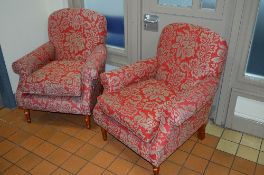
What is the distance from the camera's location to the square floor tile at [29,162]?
6.86 ft

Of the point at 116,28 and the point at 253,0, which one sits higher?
the point at 253,0

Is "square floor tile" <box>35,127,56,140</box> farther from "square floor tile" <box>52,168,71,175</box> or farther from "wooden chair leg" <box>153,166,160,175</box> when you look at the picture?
"wooden chair leg" <box>153,166,160,175</box>

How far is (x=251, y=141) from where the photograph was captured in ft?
7.67

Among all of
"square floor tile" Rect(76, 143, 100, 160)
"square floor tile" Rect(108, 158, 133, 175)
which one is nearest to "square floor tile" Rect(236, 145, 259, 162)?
"square floor tile" Rect(108, 158, 133, 175)

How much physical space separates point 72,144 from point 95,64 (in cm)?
70

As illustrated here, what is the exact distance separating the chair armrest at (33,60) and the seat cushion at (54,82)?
6 centimetres

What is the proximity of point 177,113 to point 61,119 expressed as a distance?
1.36m

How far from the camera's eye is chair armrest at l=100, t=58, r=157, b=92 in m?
2.08

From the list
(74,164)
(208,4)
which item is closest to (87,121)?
(74,164)

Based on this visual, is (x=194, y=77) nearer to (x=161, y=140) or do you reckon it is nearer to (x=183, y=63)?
(x=183, y=63)

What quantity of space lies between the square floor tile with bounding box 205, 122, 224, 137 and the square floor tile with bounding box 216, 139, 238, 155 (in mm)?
97

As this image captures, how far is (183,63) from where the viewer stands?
2141 mm

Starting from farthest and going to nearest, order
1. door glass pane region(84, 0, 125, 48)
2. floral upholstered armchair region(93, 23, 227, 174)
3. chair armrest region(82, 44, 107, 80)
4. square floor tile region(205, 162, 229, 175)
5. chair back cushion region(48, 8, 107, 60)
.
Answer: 1. door glass pane region(84, 0, 125, 48)
2. chair back cushion region(48, 8, 107, 60)
3. chair armrest region(82, 44, 107, 80)
4. square floor tile region(205, 162, 229, 175)
5. floral upholstered armchair region(93, 23, 227, 174)

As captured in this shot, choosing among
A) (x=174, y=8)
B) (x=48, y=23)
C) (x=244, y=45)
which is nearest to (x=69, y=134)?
(x=48, y=23)
